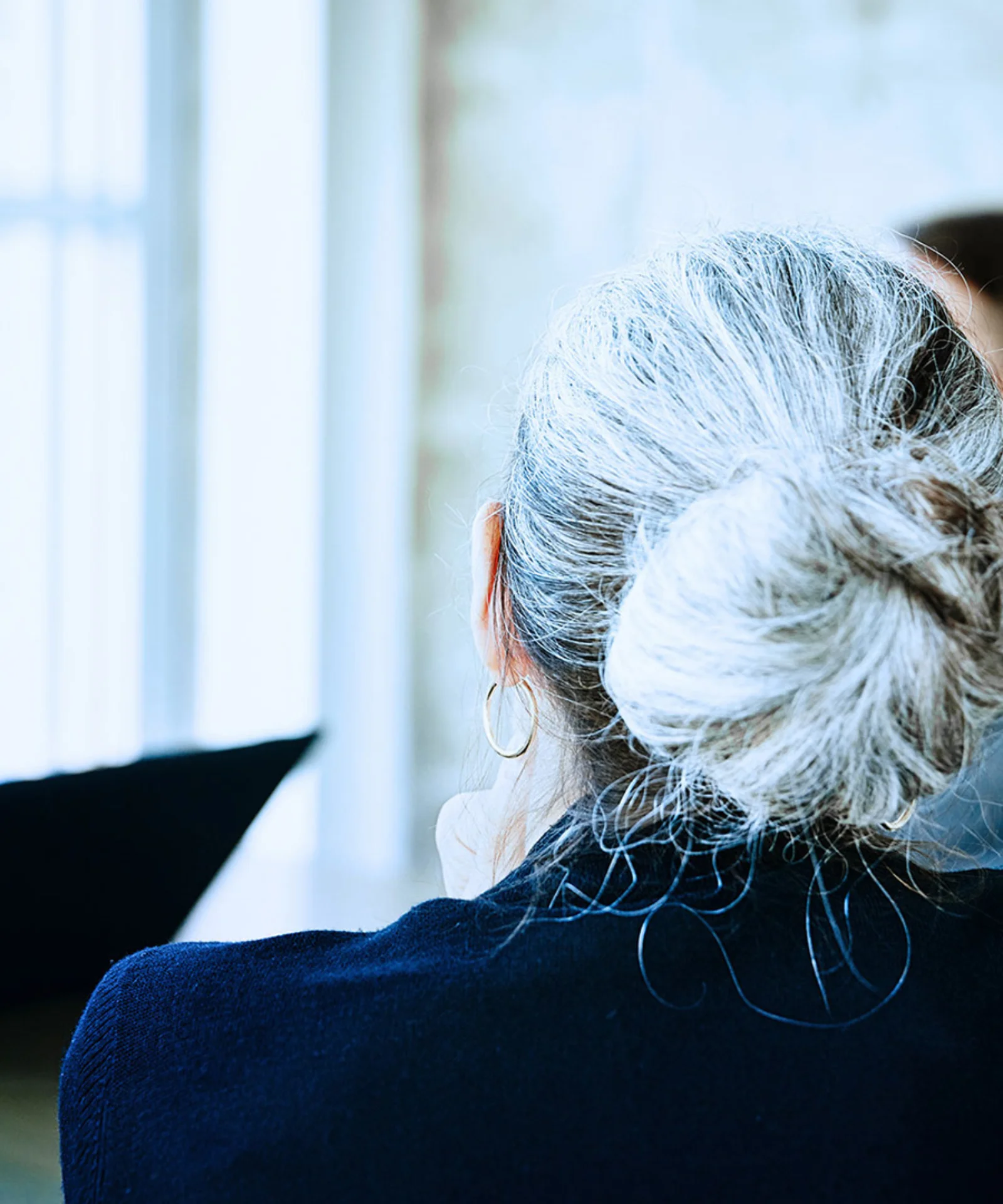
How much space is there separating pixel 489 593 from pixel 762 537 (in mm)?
220

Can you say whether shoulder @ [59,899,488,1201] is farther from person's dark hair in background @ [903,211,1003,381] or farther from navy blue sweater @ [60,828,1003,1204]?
person's dark hair in background @ [903,211,1003,381]

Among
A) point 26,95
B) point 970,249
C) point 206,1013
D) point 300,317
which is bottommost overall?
point 206,1013

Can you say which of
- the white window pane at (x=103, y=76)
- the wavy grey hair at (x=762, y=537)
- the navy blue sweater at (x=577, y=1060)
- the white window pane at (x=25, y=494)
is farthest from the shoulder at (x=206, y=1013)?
the white window pane at (x=103, y=76)

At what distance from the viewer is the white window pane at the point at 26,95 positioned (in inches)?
88.0

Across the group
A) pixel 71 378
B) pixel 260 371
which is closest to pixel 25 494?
pixel 71 378

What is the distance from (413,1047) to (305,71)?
6.98 feet

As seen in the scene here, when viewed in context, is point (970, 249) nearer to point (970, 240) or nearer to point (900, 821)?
point (970, 240)

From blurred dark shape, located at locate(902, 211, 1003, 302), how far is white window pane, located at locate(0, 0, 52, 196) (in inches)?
63.9

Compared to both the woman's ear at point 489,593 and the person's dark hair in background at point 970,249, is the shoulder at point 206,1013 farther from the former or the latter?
the person's dark hair in background at point 970,249

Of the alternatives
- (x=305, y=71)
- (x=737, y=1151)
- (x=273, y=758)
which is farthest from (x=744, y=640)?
(x=305, y=71)

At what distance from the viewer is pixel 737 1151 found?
18.0 inches

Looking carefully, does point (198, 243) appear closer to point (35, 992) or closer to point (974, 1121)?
point (35, 992)

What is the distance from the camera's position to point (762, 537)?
46 centimetres

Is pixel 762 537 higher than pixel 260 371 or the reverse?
the reverse
